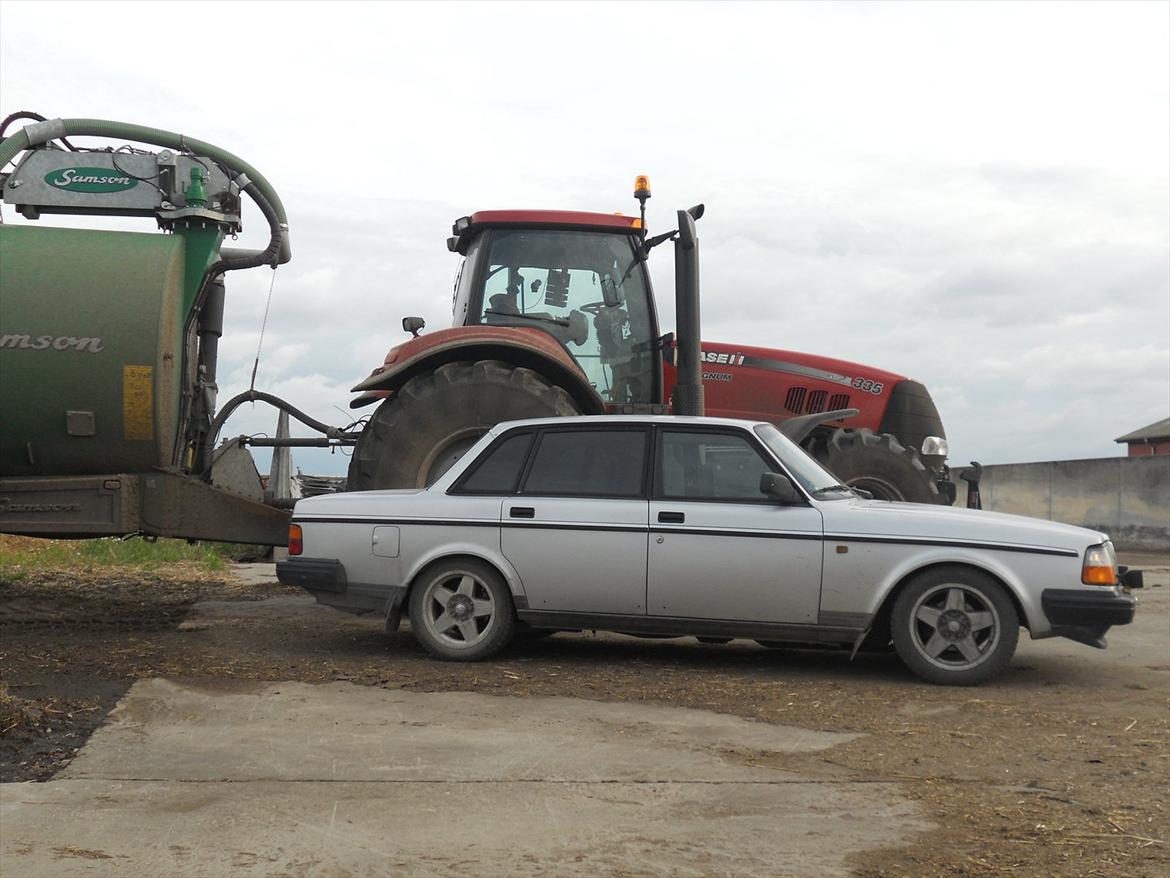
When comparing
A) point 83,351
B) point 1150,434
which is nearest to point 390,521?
point 83,351

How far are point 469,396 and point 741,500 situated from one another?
2199mm

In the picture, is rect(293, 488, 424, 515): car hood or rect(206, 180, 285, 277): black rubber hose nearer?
rect(293, 488, 424, 515): car hood

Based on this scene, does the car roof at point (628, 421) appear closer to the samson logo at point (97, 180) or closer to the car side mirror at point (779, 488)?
the car side mirror at point (779, 488)

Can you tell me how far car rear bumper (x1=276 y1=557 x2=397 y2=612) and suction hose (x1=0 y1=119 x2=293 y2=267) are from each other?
2922 mm

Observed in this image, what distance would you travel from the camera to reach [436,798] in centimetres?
464

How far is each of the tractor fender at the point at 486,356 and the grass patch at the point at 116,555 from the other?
4581mm

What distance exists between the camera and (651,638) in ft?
29.6

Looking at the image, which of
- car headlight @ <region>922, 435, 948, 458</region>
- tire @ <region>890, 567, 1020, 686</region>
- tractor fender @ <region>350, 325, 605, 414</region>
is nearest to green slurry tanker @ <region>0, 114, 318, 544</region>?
tractor fender @ <region>350, 325, 605, 414</region>

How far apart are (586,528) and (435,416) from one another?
1725 mm

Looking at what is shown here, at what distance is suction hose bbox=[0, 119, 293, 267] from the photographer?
9320 mm

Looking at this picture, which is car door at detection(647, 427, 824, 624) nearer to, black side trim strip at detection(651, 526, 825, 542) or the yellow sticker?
Answer: black side trim strip at detection(651, 526, 825, 542)

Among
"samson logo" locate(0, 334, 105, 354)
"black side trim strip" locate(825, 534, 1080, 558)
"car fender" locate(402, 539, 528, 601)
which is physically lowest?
"car fender" locate(402, 539, 528, 601)

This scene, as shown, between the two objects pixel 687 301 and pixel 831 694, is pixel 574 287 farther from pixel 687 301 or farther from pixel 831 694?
pixel 831 694

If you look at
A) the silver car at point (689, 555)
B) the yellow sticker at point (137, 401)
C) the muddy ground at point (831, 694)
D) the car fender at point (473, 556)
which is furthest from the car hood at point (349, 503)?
the yellow sticker at point (137, 401)
